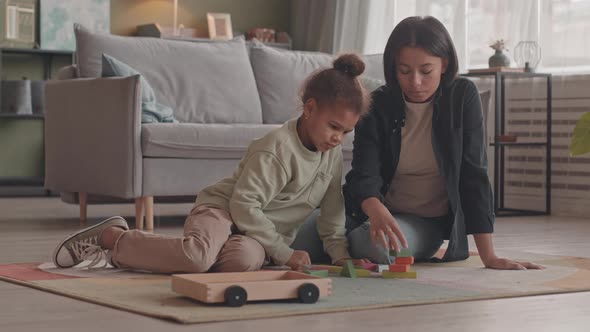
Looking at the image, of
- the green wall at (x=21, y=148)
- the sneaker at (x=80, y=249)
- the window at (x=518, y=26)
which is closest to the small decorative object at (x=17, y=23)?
the green wall at (x=21, y=148)

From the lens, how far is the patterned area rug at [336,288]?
1.75 meters

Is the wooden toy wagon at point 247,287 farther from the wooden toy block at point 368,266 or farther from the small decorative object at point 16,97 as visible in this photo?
the small decorative object at point 16,97

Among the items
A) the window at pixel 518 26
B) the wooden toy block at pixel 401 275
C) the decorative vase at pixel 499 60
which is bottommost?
the wooden toy block at pixel 401 275

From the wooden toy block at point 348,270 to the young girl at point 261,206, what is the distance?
10cm

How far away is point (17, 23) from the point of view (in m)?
5.96

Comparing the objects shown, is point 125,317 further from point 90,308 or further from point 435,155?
point 435,155

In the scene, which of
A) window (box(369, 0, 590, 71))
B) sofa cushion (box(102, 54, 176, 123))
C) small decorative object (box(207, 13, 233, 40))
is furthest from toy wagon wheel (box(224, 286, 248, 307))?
small decorative object (box(207, 13, 233, 40))

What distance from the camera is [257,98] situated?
15.1 ft

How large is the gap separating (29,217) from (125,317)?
2.73 m

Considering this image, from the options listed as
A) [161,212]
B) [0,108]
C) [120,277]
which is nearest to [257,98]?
[161,212]

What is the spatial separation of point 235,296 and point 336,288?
336mm

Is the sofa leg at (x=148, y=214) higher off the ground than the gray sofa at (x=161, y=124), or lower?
lower

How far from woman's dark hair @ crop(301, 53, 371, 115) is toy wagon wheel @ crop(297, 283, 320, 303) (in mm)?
585

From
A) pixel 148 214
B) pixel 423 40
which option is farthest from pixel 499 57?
pixel 423 40
